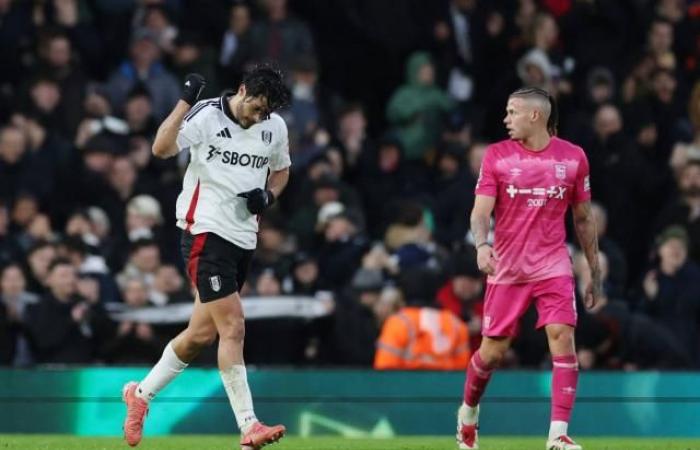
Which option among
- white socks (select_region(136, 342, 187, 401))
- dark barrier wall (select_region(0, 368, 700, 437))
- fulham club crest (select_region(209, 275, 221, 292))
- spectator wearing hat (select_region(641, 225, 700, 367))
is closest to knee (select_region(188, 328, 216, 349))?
white socks (select_region(136, 342, 187, 401))

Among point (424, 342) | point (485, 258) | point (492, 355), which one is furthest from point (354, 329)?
point (485, 258)

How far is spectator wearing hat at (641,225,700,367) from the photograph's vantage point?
57.6 ft

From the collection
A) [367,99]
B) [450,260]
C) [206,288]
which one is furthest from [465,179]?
[206,288]

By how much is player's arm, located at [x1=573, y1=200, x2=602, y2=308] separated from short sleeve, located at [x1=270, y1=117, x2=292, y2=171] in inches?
71.2

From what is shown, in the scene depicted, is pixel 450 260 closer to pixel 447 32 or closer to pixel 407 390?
pixel 407 390

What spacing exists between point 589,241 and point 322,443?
8.88 ft

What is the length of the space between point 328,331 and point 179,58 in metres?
4.30

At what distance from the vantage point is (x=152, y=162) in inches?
763

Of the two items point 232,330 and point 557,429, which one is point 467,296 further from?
point 232,330

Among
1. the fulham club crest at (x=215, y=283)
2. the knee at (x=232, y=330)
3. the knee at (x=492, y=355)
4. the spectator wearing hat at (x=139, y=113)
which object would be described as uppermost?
the spectator wearing hat at (x=139, y=113)

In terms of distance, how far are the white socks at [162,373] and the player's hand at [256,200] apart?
1023 millimetres

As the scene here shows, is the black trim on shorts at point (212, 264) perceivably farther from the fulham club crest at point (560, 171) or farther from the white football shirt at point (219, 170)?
the fulham club crest at point (560, 171)

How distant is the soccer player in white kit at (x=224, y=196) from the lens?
1135 centimetres

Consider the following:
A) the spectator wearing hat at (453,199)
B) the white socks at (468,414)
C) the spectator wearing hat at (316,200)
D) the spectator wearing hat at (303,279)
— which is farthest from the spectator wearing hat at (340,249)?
the white socks at (468,414)
